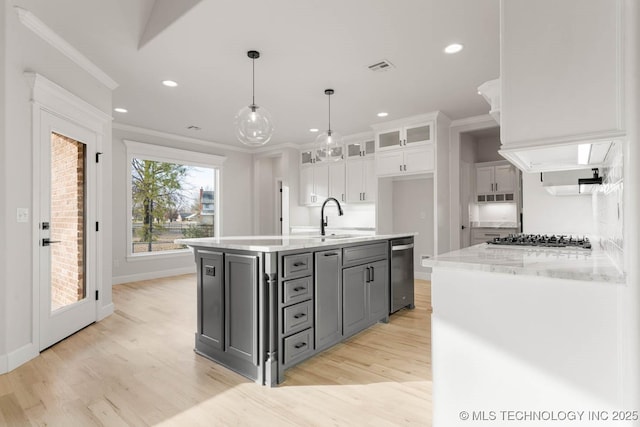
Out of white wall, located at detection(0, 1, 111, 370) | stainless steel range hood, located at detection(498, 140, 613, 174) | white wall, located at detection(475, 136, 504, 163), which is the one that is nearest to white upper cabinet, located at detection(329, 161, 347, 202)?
white wall, located at detection(475, 136, 504, 163)

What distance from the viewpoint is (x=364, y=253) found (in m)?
3.16

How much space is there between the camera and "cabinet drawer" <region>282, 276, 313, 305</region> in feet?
7.63

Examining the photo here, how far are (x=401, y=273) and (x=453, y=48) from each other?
231cm

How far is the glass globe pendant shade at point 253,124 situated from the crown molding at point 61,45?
1685 millimetres

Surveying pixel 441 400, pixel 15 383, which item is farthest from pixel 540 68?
pixel 15 383

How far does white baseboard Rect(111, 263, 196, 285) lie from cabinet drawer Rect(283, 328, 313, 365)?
4418 mm

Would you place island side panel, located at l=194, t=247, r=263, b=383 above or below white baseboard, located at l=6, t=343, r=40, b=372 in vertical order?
above

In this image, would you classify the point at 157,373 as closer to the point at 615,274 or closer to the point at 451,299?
the point at 451,299

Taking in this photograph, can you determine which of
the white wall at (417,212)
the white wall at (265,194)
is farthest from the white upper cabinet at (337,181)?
the white wall at (265,194)

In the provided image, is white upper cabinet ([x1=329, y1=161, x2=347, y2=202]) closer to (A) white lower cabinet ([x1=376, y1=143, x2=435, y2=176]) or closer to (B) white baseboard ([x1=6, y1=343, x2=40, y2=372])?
(A) white lower cabinet ([x1=376, y1=143, x2=435, y2=176])

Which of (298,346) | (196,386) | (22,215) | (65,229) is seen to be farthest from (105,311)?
(298,346)

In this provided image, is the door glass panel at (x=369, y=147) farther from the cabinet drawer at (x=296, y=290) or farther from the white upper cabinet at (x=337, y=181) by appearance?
the cabinet drawer at (x=296, y=290)

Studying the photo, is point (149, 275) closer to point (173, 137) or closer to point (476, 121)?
point (173, 137)

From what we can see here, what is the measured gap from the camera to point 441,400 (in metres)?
1.52
